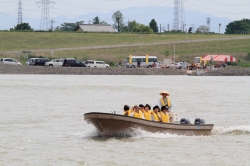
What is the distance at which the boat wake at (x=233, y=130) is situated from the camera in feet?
92.1

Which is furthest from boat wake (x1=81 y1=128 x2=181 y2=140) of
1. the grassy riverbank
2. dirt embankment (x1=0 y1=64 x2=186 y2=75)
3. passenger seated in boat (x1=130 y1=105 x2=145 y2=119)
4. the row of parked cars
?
the grassy riverbank

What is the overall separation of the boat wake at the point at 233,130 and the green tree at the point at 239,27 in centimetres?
13303

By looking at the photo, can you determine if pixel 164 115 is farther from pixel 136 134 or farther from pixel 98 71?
pixel 98 71

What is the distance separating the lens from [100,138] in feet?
80.5

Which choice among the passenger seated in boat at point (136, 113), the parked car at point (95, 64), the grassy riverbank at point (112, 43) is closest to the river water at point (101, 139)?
the passenger seated in boat at point (136, 113)

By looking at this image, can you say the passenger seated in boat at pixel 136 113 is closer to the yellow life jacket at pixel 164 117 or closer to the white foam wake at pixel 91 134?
the yellow life jacket at pixel 164 117

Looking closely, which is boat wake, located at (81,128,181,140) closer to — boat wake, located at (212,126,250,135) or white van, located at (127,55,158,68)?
boat wake, located at (212,126,250,135)

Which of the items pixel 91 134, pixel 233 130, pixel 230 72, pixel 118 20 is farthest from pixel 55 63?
pixel 118 20

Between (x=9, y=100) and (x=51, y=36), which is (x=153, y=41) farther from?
(x=9, y=100)

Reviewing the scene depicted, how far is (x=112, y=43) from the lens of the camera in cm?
11250

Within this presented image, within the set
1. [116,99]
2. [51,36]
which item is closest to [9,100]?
[116,99]

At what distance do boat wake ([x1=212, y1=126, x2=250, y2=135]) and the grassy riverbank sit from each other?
65739mm

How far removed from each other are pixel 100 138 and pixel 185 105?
16922mm

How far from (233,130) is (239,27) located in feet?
454
